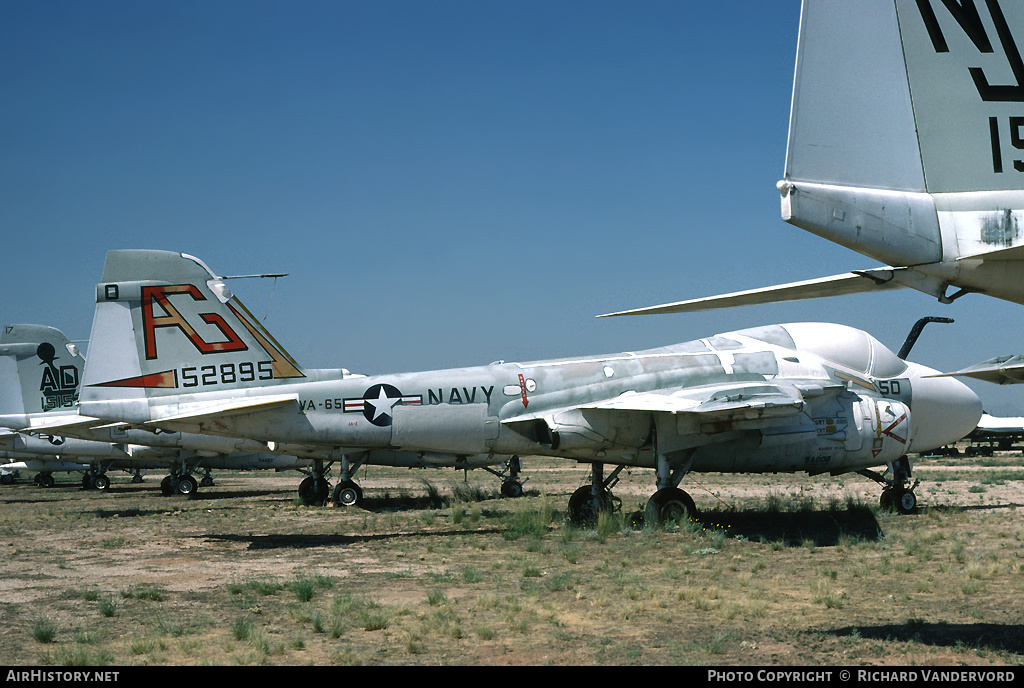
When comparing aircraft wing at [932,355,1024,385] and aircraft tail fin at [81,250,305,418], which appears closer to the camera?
aircraft wing at [932,355,1024,385]

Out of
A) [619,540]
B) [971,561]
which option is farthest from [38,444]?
[971,561]

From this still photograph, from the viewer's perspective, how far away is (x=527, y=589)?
9.83 meters

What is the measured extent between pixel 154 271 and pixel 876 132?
47.5 ft

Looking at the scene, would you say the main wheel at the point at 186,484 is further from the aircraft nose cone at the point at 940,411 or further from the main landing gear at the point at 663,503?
the aircraft nose cone at the point at 940,411

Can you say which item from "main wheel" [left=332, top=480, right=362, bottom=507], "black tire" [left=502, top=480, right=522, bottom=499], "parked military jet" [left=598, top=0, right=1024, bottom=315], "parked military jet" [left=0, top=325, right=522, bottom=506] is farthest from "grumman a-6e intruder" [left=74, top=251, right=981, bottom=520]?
"parked military jet" [left=0, top=325, right=522, bottom=506]

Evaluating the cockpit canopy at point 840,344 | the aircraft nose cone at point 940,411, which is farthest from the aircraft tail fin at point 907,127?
the aircraft nose cone at point 940,411

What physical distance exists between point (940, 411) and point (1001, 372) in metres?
10.6

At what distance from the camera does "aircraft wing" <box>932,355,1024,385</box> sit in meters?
6.25

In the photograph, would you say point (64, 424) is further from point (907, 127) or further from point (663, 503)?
point (907, 127)

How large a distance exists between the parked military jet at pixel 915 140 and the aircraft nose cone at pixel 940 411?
433 inches

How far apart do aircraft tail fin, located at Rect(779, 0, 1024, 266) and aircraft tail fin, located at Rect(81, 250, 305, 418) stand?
12.8m

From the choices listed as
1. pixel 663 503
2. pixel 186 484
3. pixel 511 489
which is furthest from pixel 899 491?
pixel 186 484

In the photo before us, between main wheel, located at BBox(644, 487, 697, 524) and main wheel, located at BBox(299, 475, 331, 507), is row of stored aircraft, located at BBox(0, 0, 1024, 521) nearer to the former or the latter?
main wheel, located at BBox(644, 487, 697, 524)

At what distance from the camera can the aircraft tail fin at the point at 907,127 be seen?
5293 millimetres
